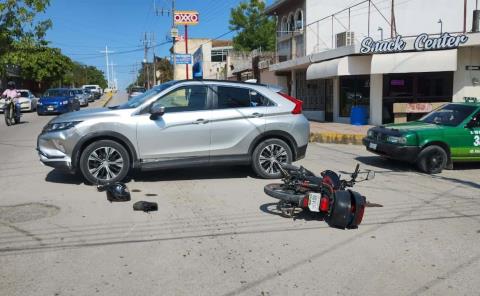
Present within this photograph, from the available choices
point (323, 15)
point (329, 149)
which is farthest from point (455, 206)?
point (323, 15)

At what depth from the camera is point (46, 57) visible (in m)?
45.2

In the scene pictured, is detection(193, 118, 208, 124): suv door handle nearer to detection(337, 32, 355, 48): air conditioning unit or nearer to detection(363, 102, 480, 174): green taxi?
detection(363, 102, 480, 174): green taxi

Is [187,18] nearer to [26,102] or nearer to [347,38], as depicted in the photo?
[26,102]

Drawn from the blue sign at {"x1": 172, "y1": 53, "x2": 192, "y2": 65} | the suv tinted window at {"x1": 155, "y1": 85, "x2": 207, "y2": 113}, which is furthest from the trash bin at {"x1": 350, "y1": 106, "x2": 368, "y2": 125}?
the blue sign at {"x1": 172, "y1": 53, "x2": 192, "y2": 65}

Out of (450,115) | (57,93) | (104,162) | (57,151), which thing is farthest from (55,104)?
(450,115)

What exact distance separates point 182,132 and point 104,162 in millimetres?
1354

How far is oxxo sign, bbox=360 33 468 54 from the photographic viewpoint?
17141 millimetres

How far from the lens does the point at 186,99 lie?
27.5ft

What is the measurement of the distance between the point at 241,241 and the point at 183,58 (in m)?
26.0

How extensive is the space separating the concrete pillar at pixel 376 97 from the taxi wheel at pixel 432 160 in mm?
9211

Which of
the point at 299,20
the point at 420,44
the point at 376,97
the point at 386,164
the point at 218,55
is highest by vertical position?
the point at 218,55

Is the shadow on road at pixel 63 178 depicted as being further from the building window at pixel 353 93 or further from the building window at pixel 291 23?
the building window at pixel 291 23

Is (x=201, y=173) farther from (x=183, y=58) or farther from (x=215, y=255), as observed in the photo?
(x=183, y=58)

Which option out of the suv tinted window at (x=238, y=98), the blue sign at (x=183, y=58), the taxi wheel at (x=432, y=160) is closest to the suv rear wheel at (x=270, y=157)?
the suv tinted window at (x=238, y=98)
